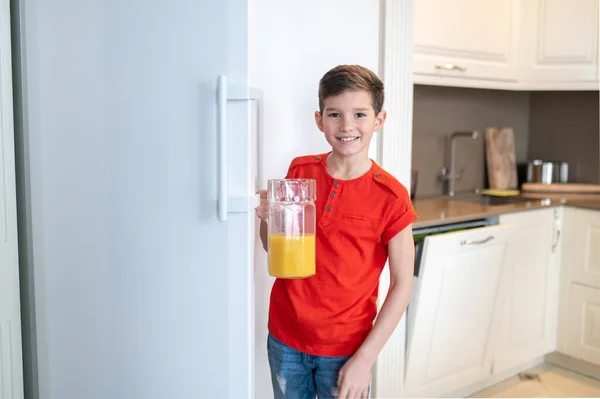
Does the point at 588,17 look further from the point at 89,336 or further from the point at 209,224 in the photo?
the point at 89,336

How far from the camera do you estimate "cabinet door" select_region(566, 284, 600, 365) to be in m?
3.05

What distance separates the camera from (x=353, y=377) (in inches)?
57.3

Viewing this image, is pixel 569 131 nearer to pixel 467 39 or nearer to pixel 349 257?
pixel 467 39

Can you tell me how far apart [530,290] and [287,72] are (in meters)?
1.71

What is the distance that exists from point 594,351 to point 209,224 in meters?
2.28

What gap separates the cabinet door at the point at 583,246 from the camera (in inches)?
119

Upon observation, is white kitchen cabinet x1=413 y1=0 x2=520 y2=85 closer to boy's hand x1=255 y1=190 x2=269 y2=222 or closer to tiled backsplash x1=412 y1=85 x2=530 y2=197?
tiled backsplash x1=412 y1=85 x2=530 y2=197

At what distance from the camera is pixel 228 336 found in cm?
155

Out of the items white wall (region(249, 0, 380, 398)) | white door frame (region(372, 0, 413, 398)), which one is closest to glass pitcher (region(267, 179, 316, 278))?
white wall (region(249, 0, 380, 398))

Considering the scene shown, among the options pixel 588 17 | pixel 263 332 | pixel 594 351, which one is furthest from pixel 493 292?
pixel 588 17

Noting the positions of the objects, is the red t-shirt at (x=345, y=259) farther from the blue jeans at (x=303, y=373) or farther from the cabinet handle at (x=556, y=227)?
the cabinet handle at (x=556, y=227)

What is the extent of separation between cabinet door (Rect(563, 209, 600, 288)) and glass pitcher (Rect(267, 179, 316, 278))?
2.02 m

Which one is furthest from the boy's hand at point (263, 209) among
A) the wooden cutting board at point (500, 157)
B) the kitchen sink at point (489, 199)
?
the wooden cutting board at point (500, 157)

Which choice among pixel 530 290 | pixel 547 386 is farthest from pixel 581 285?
pixel 547 386
